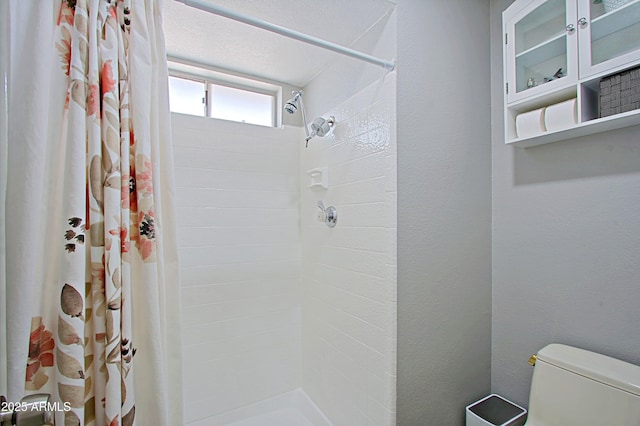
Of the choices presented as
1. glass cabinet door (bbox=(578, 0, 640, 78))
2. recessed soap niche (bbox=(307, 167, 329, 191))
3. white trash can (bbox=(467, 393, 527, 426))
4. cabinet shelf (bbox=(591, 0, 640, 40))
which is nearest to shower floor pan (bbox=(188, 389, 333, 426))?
white trash can (bbox=(467, 393, 527, 426))

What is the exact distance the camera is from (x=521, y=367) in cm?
159

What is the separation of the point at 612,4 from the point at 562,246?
1.01 metres

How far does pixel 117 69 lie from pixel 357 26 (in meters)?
1.25

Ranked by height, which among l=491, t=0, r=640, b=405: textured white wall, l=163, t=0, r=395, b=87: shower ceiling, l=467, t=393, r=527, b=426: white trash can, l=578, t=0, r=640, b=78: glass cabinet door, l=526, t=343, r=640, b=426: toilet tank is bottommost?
l=467, t=393, r=527, b=426: white trash can

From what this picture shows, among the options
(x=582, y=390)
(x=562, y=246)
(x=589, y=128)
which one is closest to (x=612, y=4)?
(x=589, y=128)

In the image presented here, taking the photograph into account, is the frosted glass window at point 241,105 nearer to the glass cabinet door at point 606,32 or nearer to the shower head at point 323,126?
the shower head at point 323,126

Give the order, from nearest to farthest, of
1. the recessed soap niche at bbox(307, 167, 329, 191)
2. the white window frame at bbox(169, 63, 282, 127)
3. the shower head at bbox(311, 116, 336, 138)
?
1. the shower head at bbox(311, 116, 336, 138)
2. the recessed soap niche at bbox(307, 167, 329, 191)
3. the white window frame at bbox(169, 63, 282, 127)

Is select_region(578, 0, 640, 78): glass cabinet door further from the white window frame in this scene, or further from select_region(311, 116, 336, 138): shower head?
the white window frame

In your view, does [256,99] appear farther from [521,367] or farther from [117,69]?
[521,367]

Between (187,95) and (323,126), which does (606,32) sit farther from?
(187,95)

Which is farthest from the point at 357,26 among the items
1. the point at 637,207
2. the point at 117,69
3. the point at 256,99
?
the point at 637,207

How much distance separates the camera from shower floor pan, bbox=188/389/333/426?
2.04 m

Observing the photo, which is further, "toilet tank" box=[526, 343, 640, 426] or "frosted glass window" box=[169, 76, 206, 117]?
"frosted glass window" box=[169, 76, 206, 117]

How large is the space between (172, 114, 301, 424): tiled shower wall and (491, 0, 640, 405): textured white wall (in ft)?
4.56
